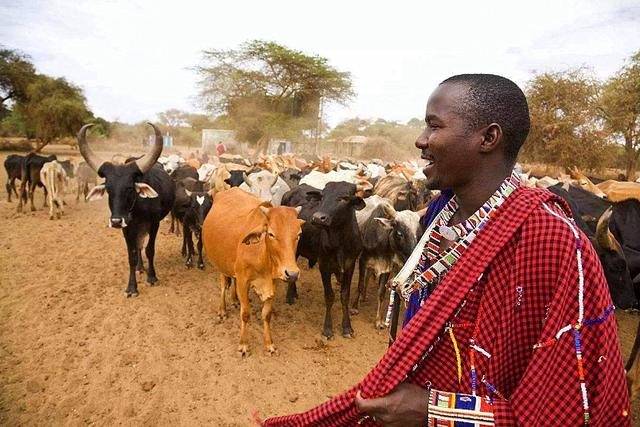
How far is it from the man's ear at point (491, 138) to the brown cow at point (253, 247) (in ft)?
9.38

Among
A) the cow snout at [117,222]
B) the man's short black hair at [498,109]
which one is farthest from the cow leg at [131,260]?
the man's short black hair at [498,109]

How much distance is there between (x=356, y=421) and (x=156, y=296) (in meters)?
5.54

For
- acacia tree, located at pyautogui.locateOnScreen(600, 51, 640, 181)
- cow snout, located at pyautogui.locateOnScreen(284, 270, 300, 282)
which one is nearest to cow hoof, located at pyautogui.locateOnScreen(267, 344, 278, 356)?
cow snout, located at pyautogui.locateOnScreen(284, 270, 300, 282)

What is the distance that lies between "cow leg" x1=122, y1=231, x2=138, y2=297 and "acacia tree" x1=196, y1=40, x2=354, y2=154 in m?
24.4

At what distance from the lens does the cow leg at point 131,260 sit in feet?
19.7

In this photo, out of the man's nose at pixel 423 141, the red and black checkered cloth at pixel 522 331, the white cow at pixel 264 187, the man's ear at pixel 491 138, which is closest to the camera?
the red and black checkered cloth at pixel 522 331

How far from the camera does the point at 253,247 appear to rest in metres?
4.37

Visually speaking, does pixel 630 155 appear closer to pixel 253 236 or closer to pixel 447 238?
pixel 253 236

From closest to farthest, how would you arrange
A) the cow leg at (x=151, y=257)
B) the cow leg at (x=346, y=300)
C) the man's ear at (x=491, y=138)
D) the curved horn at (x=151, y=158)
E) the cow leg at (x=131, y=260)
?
the man's ear at (x=491, y=138), the cow leg at (x=346, y=300), the curved horn at (x=151, y=158), the cow leg at (x=131, y=260), the cow leg at (x=151, y=257)

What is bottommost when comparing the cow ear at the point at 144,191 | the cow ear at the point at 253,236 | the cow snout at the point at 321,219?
the cow ear at the point at 253,236

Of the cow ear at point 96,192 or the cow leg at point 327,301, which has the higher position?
the cow ear at point 96,192

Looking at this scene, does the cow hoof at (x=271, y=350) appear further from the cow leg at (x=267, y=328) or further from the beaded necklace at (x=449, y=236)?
the beaded necklace at (x=449, y=236)

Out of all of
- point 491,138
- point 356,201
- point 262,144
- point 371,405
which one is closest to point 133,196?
point 356,201

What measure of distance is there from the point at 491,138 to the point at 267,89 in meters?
31.5
